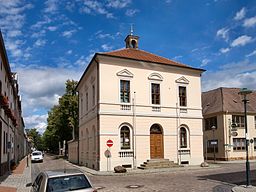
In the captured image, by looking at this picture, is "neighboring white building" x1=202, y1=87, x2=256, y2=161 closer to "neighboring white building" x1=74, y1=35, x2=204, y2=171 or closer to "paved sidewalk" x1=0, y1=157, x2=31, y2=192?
"neighboring white building" x1=74, y1=35, x2=204, y2=171

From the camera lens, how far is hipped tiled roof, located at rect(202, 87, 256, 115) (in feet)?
137

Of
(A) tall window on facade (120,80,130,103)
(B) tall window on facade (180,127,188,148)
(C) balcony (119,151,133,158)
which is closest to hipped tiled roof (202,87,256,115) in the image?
(B) tall window on facade (180,127,188,148)

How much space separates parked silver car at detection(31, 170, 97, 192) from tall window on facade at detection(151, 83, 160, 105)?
71.5ft

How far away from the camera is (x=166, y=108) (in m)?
30.5

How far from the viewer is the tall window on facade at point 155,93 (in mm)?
30188

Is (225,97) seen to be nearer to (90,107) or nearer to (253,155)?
(253,155)

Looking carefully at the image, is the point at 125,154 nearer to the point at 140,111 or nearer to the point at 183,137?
the point at 140,111

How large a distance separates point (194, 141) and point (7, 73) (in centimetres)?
1846

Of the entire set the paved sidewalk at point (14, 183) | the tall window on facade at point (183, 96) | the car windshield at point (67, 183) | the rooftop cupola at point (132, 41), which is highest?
the rooftop cupola at point (132, 41)

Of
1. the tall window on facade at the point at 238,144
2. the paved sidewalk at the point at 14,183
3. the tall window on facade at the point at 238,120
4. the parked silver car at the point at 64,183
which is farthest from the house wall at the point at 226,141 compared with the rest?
the parked silver car at the point at 64,183

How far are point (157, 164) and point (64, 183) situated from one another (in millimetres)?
20523

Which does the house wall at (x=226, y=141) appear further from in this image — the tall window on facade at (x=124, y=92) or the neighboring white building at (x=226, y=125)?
the tall window on facade at (x=124, y=92)

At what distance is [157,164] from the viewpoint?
2808 centimetres

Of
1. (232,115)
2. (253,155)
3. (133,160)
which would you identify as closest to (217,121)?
(232,115)
